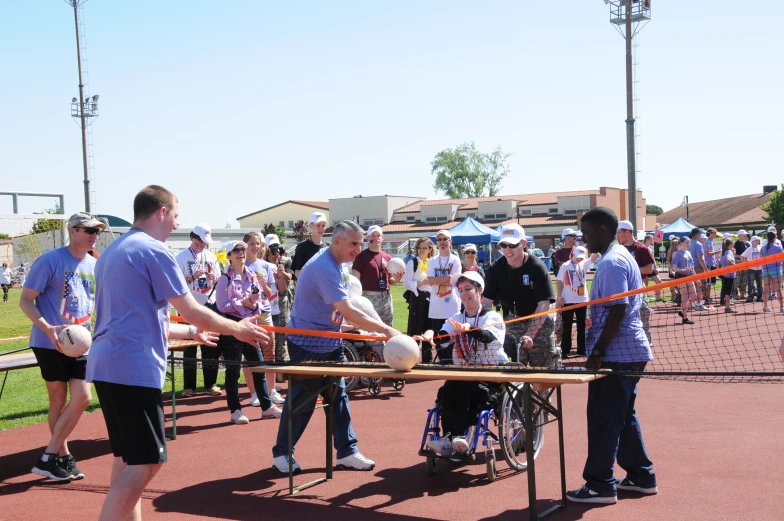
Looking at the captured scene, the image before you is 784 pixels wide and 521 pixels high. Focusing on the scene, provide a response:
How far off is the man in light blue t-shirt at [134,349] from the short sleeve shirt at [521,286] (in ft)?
16.1

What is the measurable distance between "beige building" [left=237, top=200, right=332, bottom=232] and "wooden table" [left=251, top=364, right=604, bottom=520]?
85860 mm

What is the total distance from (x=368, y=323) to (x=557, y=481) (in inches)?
78.5

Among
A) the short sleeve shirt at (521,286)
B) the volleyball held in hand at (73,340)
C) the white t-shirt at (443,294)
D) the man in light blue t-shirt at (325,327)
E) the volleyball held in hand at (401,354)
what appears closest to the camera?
the volleyball held in hand at (401,354)

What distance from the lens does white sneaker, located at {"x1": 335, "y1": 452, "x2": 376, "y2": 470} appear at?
657 centimetres

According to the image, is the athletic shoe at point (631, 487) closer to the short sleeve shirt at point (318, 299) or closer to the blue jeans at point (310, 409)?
the blue jeans at point (310, 409)

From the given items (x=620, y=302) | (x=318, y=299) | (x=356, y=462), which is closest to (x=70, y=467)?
(x=356, y=462)

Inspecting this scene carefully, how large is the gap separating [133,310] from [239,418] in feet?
15.5

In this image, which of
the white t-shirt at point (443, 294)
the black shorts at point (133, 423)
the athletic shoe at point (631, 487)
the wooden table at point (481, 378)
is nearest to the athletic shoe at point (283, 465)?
the wooden table at point (481, 378)

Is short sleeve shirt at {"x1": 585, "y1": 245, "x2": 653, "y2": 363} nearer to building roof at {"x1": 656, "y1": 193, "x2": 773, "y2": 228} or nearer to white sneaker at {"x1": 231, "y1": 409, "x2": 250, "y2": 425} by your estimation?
white sneaker at {"x1": 231, "y1": 409, "x2": 250, "y2": 425}

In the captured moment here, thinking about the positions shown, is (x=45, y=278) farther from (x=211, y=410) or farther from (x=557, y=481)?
(x=557, y=481)

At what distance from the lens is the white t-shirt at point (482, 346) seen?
261 inches

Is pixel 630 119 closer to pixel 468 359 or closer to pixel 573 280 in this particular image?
pixel 573 280

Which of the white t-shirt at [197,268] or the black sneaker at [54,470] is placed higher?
the white t-shirt at [197,268]

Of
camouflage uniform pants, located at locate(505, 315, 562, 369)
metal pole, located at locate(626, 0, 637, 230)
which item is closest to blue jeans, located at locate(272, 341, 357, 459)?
camouflage uniform pants, located at locate(505, 315, 562, 369)
